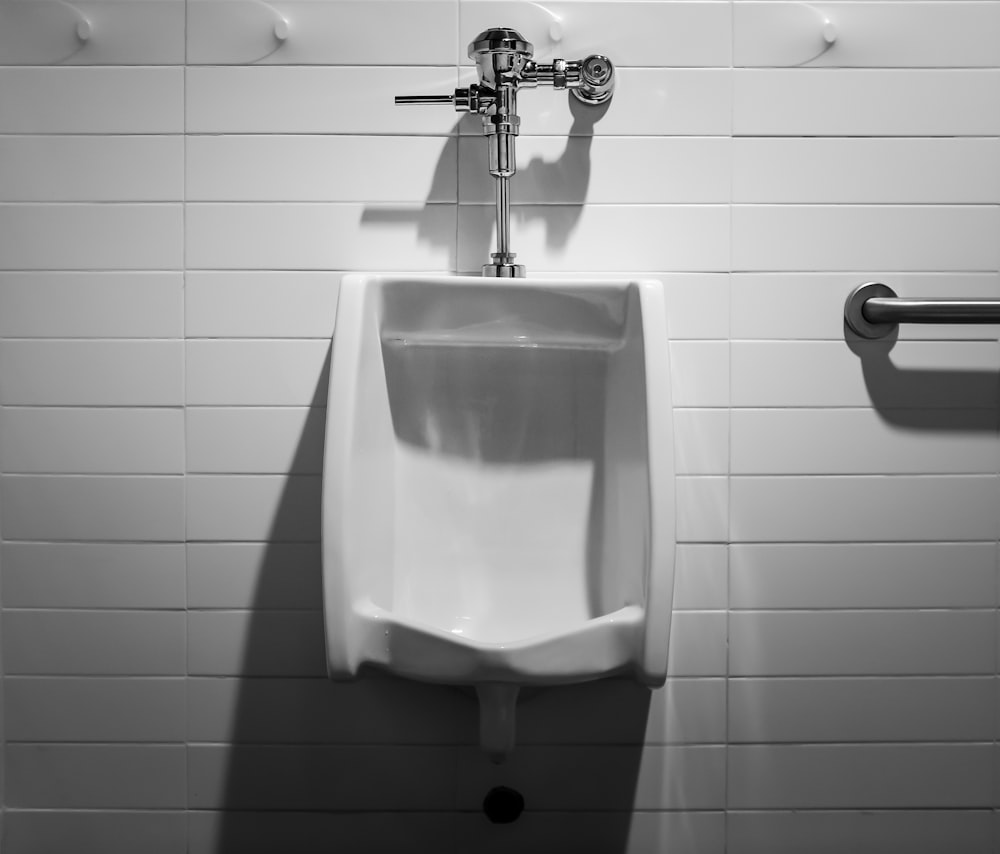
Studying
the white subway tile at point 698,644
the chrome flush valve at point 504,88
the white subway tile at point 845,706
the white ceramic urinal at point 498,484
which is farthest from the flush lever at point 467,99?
the white subway tile at point 845,706

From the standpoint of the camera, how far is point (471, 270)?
3.59 feet

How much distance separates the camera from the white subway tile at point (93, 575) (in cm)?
111

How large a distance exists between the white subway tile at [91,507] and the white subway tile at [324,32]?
1.92 feet

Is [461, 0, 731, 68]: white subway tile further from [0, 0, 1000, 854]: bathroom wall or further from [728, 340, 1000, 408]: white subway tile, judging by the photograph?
[728, 340, 1000, 408]: white subway tile

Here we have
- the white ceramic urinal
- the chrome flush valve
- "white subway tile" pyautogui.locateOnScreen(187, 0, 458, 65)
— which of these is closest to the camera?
the white ceramic urinal

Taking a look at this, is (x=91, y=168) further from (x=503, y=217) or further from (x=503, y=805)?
(x=503, y=805)

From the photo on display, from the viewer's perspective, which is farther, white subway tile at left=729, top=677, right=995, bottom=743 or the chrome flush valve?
white subway tile at left=729, top=677, right=995, bottom=743

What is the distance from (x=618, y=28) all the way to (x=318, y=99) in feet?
1.36

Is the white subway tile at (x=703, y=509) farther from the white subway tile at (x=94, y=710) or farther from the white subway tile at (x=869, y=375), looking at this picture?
the white subway tile at (x=94, y=710)

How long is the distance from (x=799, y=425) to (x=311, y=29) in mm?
854

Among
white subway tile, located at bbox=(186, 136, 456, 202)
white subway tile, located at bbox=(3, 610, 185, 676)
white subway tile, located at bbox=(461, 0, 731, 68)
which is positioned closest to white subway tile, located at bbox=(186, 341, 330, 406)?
white subway tile, located at bbox=(186, 136, 456, 202)

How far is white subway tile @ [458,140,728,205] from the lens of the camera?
3.56 ft

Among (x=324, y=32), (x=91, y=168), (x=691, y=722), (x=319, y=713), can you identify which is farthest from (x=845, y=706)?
(x=91, y=168)

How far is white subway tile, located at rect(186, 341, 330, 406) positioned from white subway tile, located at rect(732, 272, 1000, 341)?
0.58m
